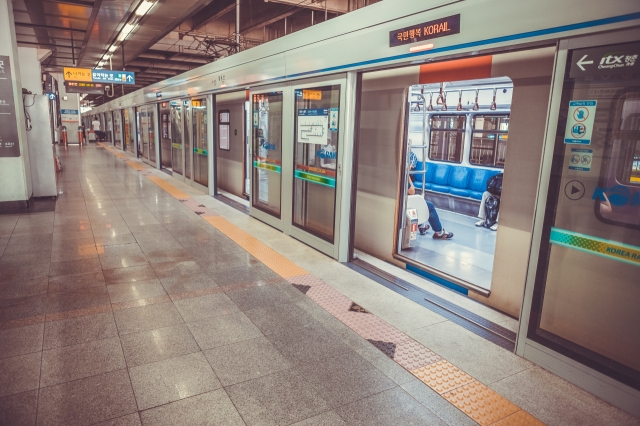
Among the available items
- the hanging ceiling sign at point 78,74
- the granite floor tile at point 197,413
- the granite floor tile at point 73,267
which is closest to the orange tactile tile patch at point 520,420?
the granite floor tile at point 197,413

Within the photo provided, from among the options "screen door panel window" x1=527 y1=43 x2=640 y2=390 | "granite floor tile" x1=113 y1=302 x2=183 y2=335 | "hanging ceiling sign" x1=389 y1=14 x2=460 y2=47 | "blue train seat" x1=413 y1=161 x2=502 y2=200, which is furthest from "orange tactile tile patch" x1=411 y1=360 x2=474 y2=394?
"blue train seat" x1=413 y1=161 x2=502 y2=200

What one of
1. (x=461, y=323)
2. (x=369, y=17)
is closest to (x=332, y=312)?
(x=461, y=323)

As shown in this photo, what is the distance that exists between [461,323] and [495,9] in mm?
2562

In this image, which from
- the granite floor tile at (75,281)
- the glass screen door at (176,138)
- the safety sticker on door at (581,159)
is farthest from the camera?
the glass screen door at (176,138)

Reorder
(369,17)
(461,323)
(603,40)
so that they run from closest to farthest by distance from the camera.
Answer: (603,40)
(461,323)
(369,17)

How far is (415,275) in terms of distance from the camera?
472cm

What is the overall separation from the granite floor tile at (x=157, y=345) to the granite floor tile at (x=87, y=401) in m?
0.23

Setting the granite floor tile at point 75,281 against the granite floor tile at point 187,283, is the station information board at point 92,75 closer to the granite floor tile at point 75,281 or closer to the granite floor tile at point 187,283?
the granite floor tile at point 75,281

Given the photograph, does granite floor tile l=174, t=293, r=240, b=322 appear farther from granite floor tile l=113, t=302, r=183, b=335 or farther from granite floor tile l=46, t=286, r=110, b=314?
granite floor tile l=46, t=286, r=110, b=314

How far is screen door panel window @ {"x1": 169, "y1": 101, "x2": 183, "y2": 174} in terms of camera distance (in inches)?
482

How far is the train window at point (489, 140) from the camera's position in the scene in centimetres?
807

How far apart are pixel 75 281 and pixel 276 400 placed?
2.88 m

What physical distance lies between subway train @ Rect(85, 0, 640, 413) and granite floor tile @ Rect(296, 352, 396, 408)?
118 cm

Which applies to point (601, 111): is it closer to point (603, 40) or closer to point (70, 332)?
point (603, 40)
